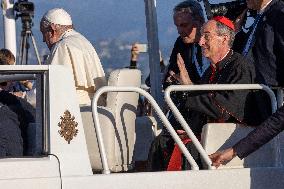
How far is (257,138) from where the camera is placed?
17.2ft

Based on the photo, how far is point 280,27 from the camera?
20.5ft

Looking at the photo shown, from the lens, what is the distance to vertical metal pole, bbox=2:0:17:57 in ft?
30.6

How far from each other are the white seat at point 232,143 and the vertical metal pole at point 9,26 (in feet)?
13.0

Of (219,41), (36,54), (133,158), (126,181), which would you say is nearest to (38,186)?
(126,181)

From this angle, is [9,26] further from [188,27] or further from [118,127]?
[118,127]

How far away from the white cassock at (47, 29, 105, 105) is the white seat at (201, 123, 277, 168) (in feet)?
3.53

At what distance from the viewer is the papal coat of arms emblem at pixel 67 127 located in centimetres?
522

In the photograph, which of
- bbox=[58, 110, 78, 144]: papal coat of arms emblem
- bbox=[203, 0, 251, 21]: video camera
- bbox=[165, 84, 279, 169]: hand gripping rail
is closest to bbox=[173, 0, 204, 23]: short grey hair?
bbox=[203, 0, 251, 21]: video camera

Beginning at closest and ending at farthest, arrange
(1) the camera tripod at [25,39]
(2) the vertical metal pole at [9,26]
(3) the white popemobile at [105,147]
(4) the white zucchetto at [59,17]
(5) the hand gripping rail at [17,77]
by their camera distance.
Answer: (3) the white popemobile at [105,147] → (5) the hand gripping rail at [17,77] → (4) the white zucchetto at [59,17] → (2) the vertical metal pole at [9,26] → (1) the camera tripod at [25,39]

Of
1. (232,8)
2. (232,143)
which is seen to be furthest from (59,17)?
(232,143)

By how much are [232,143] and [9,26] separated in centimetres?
423

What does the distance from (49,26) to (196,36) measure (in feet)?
3.84

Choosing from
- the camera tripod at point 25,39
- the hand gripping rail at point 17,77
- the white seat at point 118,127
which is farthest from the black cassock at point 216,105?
the camera tripod at point 25,39

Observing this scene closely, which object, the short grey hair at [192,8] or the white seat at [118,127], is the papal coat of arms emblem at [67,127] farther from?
the short grey hair at [192,8]
